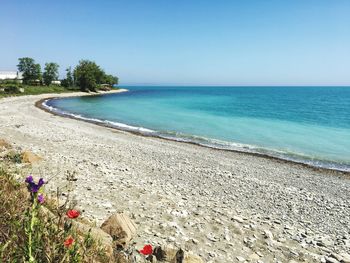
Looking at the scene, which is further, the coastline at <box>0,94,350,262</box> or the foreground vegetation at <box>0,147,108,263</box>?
the coastline at <box>0,94,350,262</box>

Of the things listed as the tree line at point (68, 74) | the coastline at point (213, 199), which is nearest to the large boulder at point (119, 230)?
the coastline at point (213, 199)

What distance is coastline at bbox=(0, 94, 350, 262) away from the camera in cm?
866

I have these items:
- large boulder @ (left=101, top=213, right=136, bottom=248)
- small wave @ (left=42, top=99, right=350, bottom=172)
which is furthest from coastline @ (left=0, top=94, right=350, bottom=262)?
small wave @ (left=42, top=99, right=350, bottom=172)

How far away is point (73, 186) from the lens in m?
11.4

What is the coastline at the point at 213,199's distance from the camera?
8.66 meters

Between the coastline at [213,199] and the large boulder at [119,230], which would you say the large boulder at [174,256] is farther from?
the coastline at [213,199]

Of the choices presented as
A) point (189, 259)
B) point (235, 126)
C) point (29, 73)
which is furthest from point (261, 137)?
point (29, 73)

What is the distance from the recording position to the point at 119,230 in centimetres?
723

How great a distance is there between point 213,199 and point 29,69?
11548 centimetres

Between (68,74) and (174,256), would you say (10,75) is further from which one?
(174,256)

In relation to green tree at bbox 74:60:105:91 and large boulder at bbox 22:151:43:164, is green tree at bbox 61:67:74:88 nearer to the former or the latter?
green tree at bbox 74:60:105:91

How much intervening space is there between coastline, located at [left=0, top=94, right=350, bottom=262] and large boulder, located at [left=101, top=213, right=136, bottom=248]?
81 centimetres

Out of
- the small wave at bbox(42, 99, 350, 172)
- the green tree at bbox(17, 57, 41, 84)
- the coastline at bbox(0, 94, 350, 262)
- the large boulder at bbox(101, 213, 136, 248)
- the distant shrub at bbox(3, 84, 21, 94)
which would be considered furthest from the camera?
the green tree at bbox(17, 57, 41, 84)

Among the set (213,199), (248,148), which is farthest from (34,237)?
(248,148)
